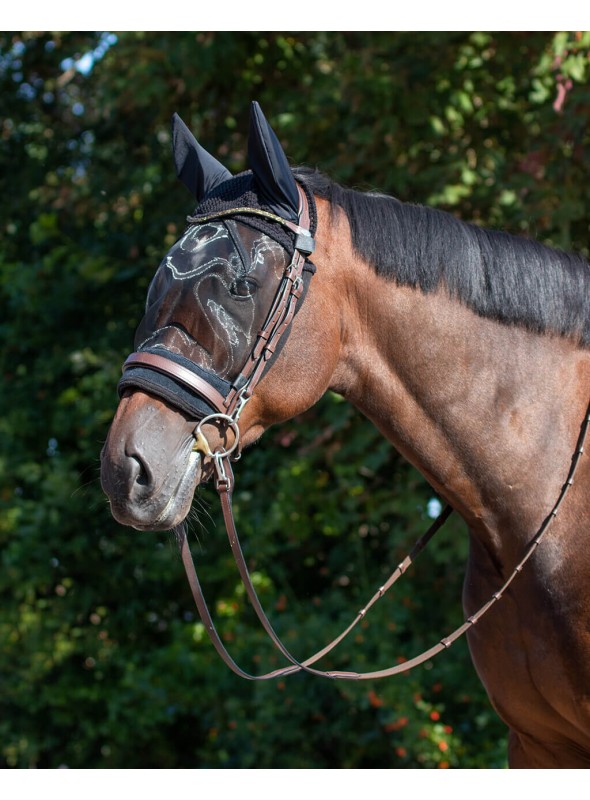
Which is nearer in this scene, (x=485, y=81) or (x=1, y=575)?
(x=485, y=81)

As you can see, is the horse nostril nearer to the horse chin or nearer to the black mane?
the horse chin

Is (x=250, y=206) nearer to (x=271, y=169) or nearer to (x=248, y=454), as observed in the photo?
(x=271, y=169)

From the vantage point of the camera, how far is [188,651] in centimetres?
549

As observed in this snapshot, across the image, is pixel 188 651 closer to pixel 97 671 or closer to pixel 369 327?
pixel 97 671

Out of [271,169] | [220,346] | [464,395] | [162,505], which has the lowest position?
[162,505]

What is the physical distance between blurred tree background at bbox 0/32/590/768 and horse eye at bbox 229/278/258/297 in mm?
2535

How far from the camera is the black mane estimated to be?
6.93 ft

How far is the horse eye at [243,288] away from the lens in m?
1.97

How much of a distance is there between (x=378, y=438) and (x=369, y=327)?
258 centimetres

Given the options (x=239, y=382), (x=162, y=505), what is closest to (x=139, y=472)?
(x=162, y=505)

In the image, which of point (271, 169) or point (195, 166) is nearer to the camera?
point (271, 169)

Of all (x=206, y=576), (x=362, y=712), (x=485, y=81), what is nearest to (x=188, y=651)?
(x=206, y=576)

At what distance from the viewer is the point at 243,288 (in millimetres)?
1973

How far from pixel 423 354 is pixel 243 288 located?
0.47m
